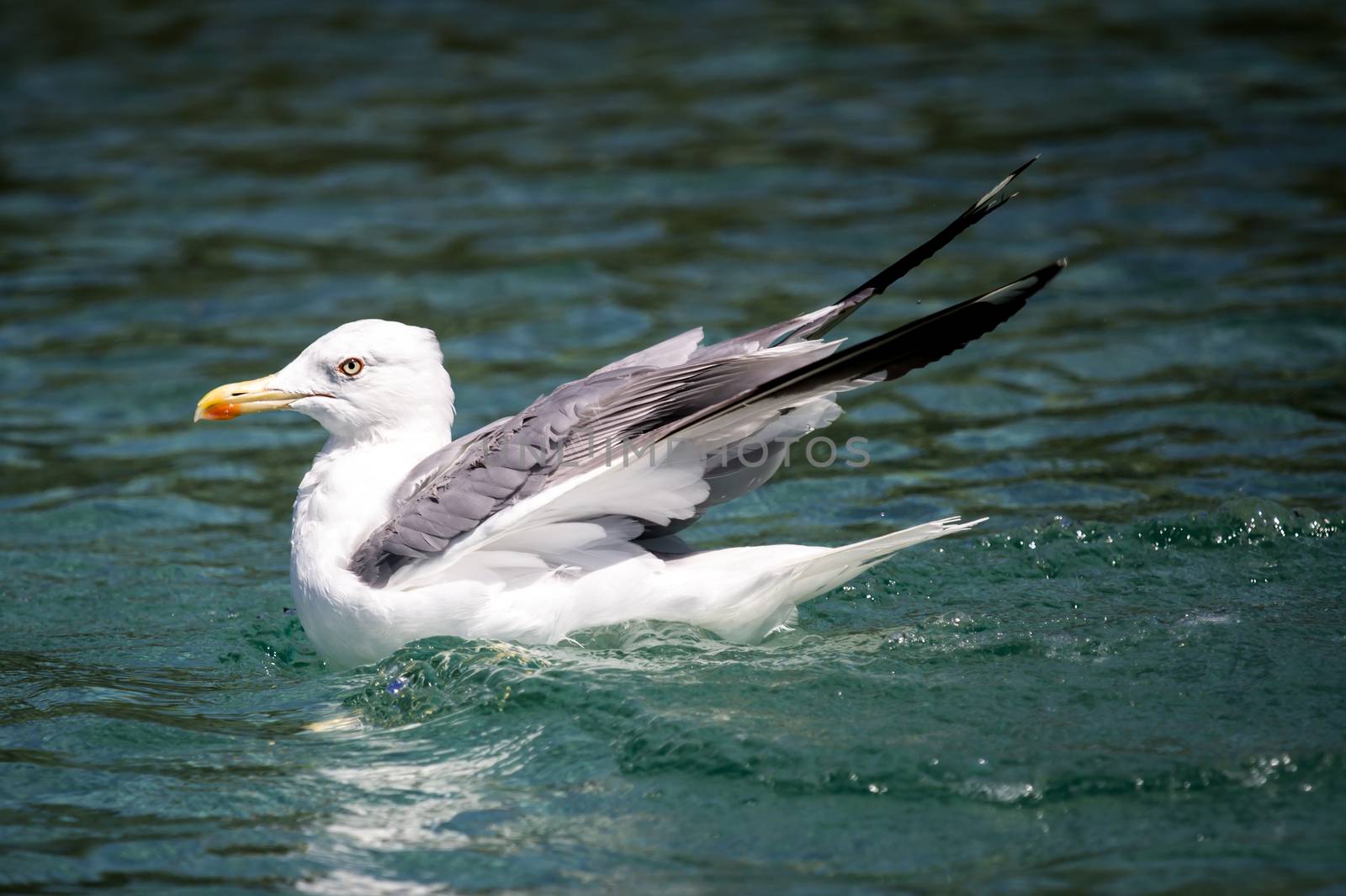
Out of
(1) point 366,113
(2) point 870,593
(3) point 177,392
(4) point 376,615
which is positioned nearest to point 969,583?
(2) point 870,593

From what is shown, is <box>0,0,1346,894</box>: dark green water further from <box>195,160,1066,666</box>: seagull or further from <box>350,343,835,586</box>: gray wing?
<box>350,343,835,586</box>: gray wing

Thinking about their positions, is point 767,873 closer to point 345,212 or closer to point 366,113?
point 345,212

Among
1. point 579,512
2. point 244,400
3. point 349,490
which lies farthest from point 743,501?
point 244,400

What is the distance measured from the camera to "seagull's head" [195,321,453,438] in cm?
546

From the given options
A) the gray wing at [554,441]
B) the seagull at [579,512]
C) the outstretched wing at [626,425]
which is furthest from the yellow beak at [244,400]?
the gray wing at [554,441]

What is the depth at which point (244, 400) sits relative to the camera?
5.52 m

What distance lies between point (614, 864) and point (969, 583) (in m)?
2.44

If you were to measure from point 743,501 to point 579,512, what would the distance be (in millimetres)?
2529

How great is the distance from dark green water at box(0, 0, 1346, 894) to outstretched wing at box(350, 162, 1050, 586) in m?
0.39

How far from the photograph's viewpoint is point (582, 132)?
13.1 metres

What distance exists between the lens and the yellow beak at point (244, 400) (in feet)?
18.0

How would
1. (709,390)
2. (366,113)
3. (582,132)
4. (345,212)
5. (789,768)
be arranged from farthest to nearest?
(366,113), (582,132), (345,212), (709,390), (789,768)

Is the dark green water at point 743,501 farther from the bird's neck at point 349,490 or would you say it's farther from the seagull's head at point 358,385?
the seagull's head at point 358,385

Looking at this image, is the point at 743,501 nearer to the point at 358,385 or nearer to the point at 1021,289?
the point at 358,385
